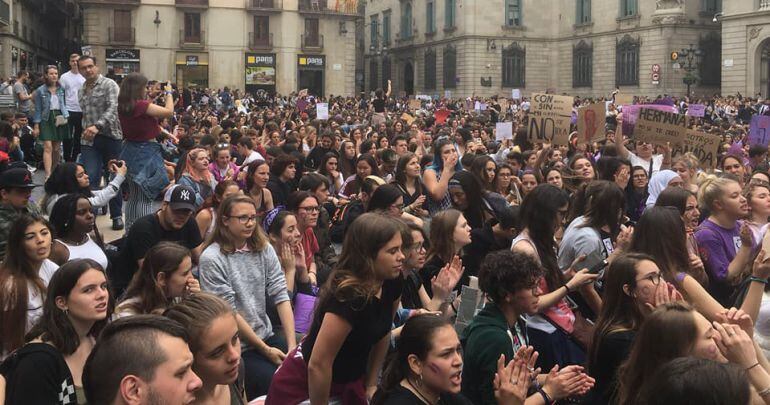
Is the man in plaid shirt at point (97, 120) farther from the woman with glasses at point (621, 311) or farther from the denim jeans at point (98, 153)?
the woman with glasses at point (621, 311)

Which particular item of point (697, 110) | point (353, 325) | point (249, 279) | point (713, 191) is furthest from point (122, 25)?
point (353, 325)

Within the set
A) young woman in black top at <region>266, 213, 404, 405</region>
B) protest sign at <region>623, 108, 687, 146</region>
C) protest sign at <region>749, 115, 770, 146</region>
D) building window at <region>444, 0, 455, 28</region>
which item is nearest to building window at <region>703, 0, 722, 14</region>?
building window at <region>444, 0, 455, 28</region>

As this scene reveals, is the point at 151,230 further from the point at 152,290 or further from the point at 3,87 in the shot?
the point at 3,87

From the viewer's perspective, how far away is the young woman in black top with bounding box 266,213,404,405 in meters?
4.05

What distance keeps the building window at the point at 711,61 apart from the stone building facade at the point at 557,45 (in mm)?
57

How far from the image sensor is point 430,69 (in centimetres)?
6172

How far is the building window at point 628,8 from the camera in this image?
167 ft

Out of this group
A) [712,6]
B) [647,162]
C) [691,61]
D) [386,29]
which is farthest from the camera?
[386,29]

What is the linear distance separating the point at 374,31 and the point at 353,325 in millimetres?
68878

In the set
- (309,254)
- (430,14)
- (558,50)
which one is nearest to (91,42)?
(430,14)

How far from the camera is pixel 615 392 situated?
13.5 feet

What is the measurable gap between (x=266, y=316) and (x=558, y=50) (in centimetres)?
5419

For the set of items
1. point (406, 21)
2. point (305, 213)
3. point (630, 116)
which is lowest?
point (305, 213)

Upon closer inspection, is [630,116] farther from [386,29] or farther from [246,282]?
[386,29]
